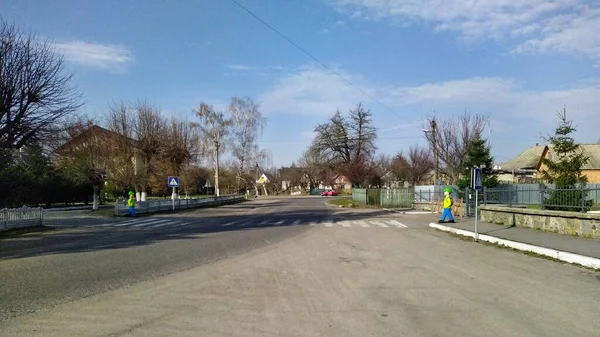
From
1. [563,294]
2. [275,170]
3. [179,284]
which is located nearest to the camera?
[563,294]

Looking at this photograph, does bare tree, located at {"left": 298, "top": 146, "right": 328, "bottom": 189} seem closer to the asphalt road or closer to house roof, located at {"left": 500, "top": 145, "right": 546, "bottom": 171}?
house roof, located at {"left": 500, "top": 145, "right": 546, "bottom": 171}

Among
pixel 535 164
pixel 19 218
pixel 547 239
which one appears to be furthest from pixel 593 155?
pixel 19 218

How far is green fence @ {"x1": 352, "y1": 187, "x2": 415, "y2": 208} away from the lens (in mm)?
44094

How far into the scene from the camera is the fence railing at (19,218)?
20.1 m

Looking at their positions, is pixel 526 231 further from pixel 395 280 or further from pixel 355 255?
pixel 395 280

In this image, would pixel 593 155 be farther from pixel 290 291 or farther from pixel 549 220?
pixel 290 291

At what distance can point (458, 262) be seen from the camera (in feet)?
39.5

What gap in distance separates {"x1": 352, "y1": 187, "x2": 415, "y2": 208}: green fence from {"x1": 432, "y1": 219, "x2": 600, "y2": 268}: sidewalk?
23.8 metres

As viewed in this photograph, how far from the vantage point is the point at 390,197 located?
44625mm

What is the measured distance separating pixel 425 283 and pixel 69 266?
793 centimetres

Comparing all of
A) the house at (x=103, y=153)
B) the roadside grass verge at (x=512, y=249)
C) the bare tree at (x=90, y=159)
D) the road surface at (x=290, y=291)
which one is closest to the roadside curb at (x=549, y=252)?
the roadside grass verge at (x=512, y=249)

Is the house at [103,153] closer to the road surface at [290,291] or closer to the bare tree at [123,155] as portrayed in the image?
the bare tree at [123,155]

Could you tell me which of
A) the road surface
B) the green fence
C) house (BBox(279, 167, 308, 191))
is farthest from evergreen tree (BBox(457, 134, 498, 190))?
house (BBox(279, 167, 308, 191))

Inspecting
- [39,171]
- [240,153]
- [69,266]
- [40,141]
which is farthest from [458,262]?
[240,153]
